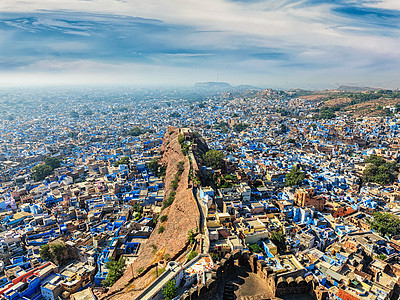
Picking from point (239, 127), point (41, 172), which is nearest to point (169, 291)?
point (41, 172)

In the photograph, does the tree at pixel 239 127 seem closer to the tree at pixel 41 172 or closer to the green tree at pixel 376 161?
the green tree at pixel 376 161

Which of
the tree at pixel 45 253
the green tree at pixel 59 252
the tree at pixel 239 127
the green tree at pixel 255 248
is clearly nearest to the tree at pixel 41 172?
the tree at pixel 45 253

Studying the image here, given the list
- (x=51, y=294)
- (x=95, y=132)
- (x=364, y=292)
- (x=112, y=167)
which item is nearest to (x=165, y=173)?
(x=112, y=167)

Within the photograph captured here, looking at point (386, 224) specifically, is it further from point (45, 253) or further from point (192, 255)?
point (45, 253)

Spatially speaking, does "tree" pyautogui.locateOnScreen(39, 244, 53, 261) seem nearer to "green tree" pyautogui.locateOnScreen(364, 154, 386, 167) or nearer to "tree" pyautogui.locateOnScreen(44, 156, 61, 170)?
"tree" pyautogui.locateOnScreen(44, 156, 61, 170)

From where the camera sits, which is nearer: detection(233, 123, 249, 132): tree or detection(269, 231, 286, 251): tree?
detection(269, 231, 286, 251): tree

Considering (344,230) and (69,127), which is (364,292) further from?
(69,127)

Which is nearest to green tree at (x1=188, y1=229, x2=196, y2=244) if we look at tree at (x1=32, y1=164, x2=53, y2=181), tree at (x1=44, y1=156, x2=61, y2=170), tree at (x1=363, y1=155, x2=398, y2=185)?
tree at (x1=363, y1=155, x2=398, y2=185)
